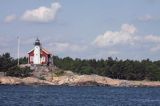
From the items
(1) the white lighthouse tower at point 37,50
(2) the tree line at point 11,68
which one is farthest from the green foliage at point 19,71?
(1) the white lighthouse tower at point 37,50

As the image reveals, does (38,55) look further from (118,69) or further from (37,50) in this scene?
(118,69)

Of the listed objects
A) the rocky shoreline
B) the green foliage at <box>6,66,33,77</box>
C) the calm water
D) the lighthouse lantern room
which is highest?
the lighthouse lantern room

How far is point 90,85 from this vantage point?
143 m

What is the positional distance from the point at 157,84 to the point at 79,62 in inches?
947

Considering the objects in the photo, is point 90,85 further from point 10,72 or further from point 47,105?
point 47,105

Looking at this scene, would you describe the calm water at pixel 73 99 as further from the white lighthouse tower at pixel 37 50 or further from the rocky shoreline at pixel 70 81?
the white lighthouse tower at pixel 37 50

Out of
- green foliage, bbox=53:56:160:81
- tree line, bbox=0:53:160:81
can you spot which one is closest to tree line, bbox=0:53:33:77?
tree line, bbox=0:53:160:81

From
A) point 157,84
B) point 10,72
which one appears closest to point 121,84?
point 157,84

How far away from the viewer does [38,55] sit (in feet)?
454

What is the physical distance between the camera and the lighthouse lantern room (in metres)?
138

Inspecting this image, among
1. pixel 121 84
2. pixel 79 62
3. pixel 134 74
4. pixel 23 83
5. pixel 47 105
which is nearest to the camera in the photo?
pixel 47 105

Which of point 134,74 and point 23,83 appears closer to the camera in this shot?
point 23,83

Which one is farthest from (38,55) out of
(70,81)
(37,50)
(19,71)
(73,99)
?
(73,99)

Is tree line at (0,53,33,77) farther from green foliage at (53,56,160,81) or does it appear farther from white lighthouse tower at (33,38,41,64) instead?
green foliage at (53,56,160,81)
